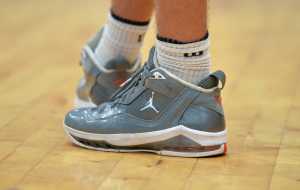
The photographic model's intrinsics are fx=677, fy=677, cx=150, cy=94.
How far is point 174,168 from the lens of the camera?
1.16 m

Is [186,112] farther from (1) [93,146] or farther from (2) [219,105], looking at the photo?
(1) [93,146]

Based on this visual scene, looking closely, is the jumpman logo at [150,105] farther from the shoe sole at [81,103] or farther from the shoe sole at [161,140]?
the shoe sole at [81,103]

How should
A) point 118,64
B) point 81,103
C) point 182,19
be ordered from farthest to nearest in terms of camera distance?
point 81,103 < point 118,64 < point 182,19

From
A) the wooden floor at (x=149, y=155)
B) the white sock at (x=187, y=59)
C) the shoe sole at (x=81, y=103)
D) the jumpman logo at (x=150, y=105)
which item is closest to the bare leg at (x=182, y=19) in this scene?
the white sock at (x=187, y=59)

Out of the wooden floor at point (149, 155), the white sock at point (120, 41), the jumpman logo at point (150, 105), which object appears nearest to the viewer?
the wooden floor at point (149, 155)

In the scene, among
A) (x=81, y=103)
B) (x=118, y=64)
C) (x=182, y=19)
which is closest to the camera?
(x=182, y=19)

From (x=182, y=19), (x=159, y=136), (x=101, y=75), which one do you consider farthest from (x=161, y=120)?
(x=101, y=75)

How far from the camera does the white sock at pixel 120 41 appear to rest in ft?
4.77

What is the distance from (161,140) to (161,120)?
0.12ft

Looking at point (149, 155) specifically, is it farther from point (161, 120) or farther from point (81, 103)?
point (81, 103)

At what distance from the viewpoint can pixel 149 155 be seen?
124 cm

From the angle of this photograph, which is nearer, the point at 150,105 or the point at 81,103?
the point at 150,105

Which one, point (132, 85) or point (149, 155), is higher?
point (132, 85)

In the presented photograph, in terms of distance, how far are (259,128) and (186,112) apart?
25cm
